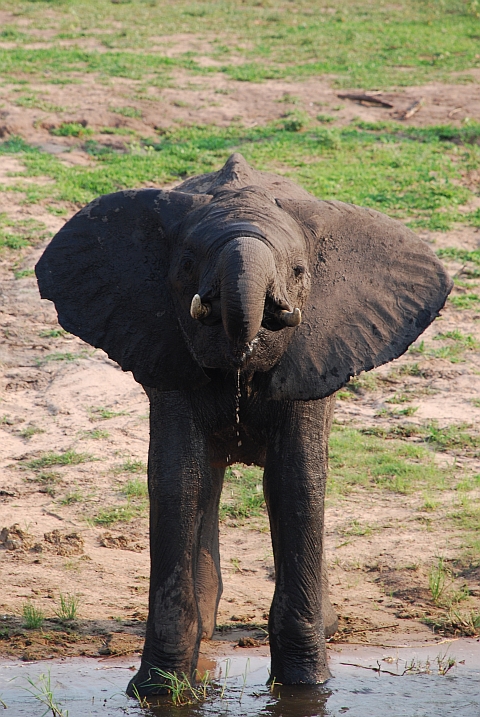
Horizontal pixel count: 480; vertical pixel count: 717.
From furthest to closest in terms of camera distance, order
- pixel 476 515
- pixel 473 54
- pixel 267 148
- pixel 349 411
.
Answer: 1. pixel 473 54
2. pixel 267 148
3. pixel 349 411
4. pixel 476 515

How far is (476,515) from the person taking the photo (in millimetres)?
6602

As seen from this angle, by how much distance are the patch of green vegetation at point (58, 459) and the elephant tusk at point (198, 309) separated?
136 inches

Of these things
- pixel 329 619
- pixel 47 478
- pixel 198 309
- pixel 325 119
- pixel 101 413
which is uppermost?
pixel 325 119

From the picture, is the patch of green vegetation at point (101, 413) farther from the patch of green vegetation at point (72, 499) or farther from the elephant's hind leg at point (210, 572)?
the elephant's hind leg at point (210, 572)

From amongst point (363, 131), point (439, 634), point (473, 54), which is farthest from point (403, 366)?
point (473, 54)

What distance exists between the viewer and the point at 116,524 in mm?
6508

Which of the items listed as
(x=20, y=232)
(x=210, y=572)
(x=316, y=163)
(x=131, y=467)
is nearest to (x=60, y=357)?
(x=131, y=467)

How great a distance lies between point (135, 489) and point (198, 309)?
3.17 m

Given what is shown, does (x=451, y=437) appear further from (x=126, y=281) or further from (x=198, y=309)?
(x=198, y=309)

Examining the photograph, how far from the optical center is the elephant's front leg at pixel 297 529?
4.61 meters

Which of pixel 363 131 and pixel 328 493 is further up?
pixel 363 131

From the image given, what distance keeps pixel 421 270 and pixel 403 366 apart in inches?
142

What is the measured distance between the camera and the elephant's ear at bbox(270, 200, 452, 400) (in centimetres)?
441

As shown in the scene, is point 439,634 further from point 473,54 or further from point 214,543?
point 473,54
